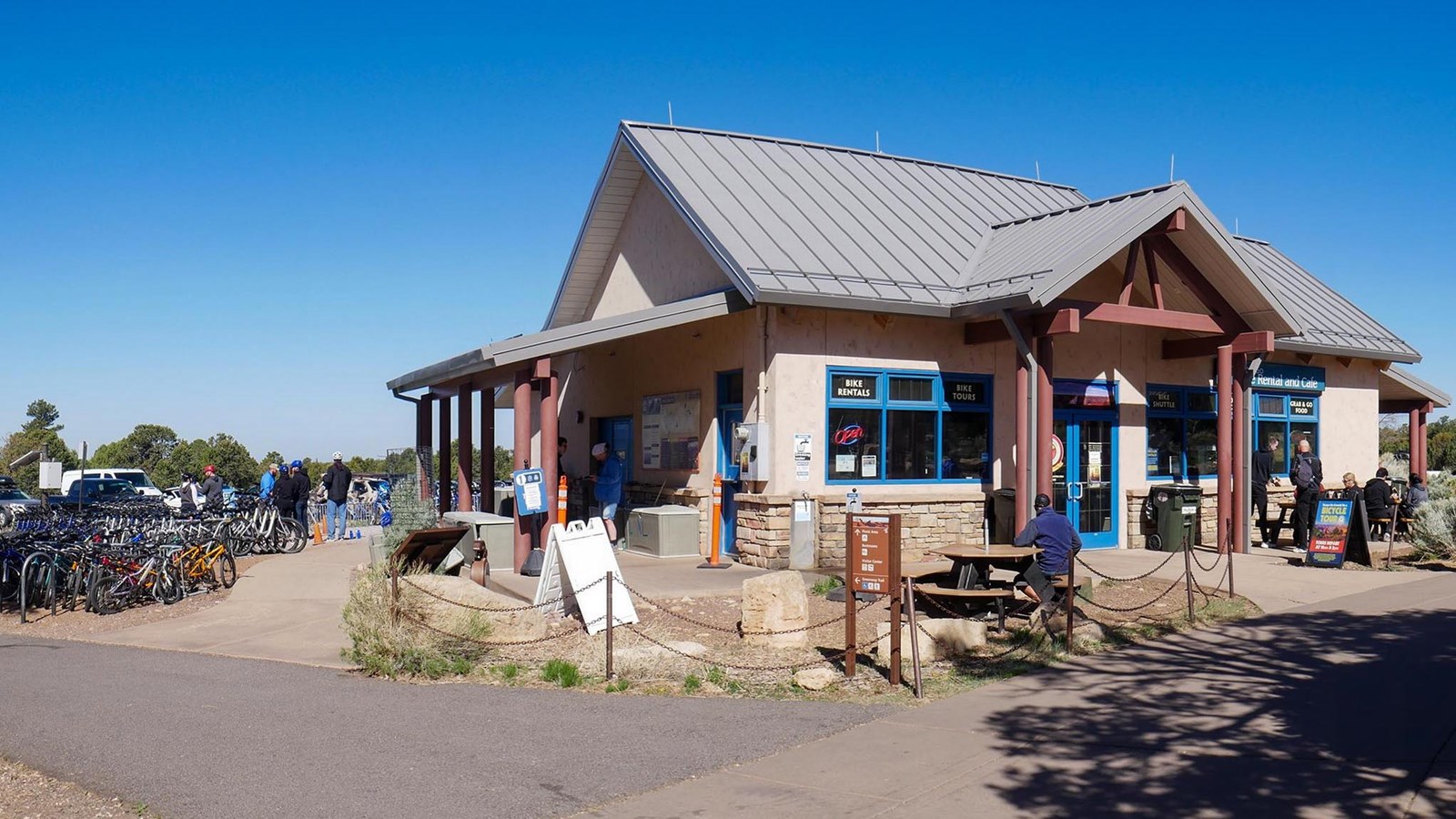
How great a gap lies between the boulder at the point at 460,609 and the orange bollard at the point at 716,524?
4.51 meters

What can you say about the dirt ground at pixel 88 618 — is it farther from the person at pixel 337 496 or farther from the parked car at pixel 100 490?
the parked car at pixel 100 490

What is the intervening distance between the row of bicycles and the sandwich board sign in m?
5.93

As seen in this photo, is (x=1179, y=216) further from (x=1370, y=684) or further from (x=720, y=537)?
(x=1370, y=684)

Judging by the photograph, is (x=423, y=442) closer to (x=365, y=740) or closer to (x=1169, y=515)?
(x=1169, y=515)

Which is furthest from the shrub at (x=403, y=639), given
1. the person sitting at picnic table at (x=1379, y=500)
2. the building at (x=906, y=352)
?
the person sitting at picnic table at (x=1379, y=500)

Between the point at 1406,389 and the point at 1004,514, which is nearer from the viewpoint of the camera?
the point at 1004,514

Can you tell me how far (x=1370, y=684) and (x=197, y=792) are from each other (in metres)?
8.17

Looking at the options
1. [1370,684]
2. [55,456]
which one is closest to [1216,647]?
[1370,684]

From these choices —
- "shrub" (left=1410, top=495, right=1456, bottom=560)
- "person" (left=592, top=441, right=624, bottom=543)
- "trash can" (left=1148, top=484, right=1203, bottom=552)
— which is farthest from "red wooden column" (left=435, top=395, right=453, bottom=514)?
"shrub" (left=1410, top=495, right=1456, bottom=560)

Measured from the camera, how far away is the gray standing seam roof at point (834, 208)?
53.6ft

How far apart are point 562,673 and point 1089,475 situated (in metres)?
11.1

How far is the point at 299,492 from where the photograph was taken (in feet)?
71.6

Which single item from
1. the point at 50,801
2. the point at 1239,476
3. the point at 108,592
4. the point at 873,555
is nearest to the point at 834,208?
the point at 1239,476

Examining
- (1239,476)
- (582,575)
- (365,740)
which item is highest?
(1239,476)
